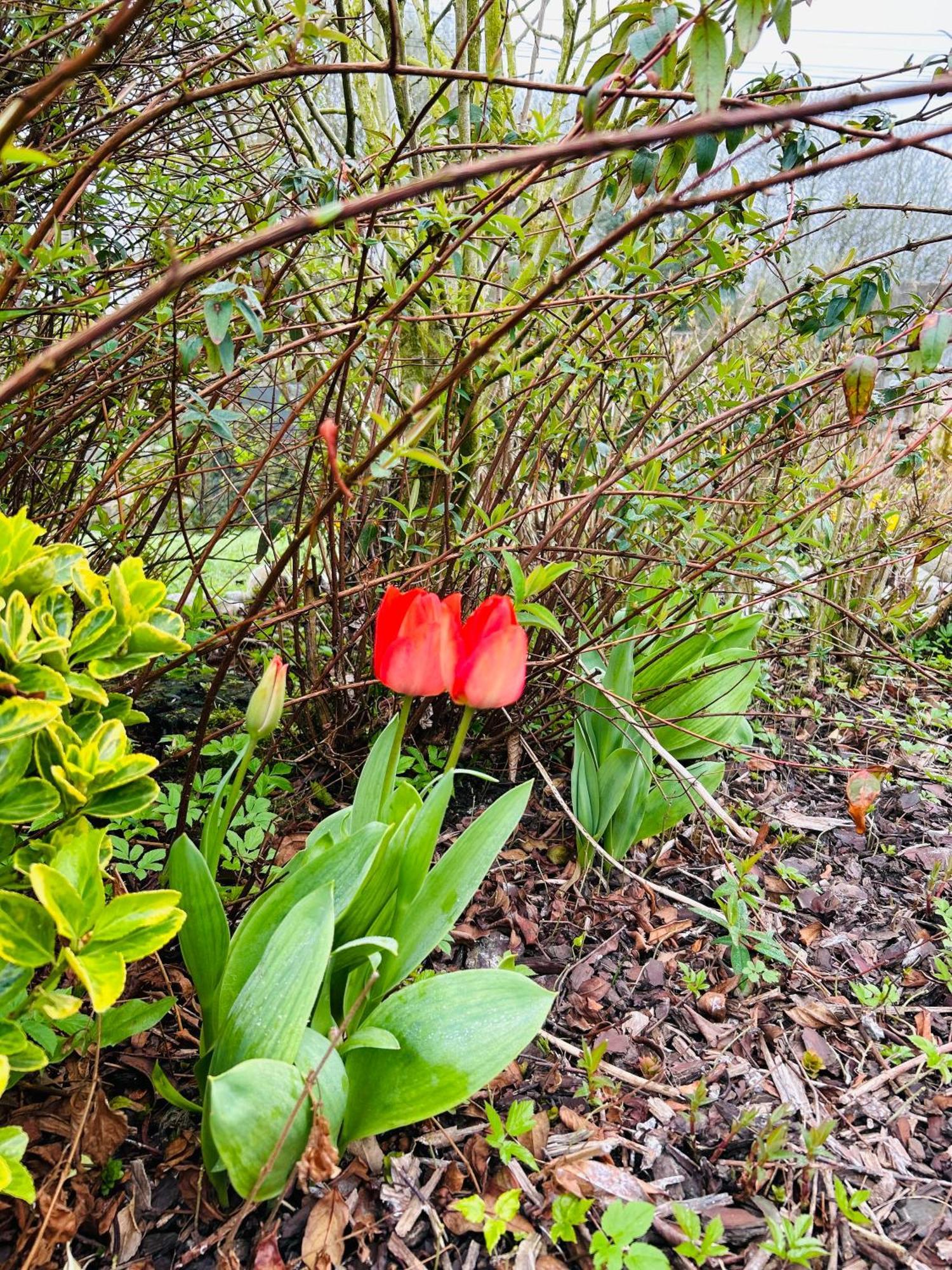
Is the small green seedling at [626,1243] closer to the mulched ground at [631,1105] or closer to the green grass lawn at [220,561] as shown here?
the mulched ground at [631,1105]

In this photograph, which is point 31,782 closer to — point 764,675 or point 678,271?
point 678,271

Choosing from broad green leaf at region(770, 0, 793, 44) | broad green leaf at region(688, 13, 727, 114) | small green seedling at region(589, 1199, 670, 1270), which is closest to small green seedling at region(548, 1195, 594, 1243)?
small green seedling at region(589, 1199, 670, 1270)

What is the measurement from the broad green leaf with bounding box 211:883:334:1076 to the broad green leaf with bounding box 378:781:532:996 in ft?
0.69

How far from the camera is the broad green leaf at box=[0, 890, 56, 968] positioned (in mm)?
727

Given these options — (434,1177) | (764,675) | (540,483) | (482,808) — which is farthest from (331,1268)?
(764,675)

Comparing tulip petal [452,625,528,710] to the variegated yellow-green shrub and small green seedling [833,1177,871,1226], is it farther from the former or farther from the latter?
small green seedling [833,1177,871,1226]

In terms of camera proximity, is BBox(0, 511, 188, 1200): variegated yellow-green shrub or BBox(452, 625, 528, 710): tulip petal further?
BBox(452, 625, 528, 710): tulip petal

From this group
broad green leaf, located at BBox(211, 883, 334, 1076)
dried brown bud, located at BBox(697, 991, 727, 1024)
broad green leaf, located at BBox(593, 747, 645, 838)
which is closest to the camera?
broad green leaf, located at BBox(211, 883, 334, 1076)

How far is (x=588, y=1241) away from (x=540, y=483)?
5.93ft

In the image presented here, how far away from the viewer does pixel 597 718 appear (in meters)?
1.82

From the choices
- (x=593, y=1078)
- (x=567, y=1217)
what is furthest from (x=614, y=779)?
(x=567, y=1217)

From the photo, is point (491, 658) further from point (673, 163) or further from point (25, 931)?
point (673, 163)

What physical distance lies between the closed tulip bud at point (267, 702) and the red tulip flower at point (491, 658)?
23 cm

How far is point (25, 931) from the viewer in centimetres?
74
